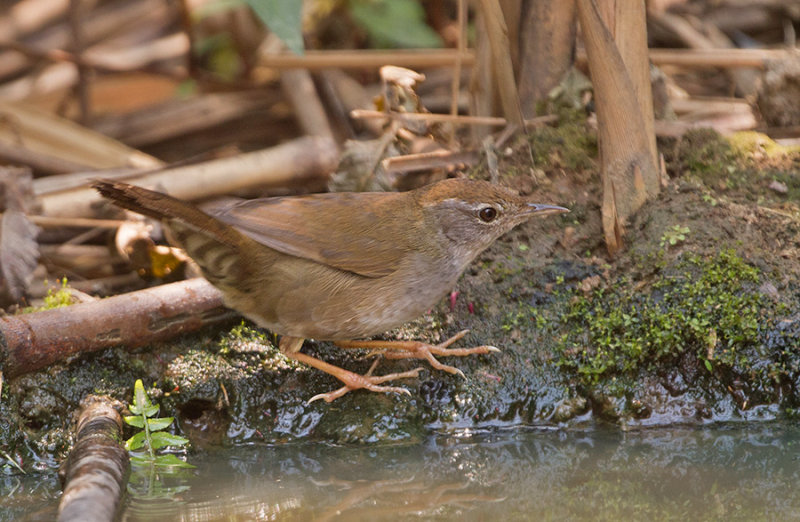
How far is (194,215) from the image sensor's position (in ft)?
11.7

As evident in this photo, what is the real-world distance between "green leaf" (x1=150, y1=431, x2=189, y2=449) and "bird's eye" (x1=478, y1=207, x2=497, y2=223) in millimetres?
1628

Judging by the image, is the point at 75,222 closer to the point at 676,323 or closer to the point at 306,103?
the point at 306,103

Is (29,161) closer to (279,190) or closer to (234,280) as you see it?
(279,190)

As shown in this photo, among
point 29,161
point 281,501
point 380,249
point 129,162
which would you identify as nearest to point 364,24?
point 129,162

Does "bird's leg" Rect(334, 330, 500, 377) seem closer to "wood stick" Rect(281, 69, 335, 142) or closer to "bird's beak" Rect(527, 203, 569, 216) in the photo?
"bird's beak" Rect(527, 203, 569, 216)

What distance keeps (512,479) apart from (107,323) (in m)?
1.89

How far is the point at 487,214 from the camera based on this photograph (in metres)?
4.12

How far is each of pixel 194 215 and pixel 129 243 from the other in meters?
1.42

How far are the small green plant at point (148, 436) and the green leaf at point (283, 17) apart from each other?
5.15ft

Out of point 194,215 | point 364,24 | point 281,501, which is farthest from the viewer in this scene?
point 364,24

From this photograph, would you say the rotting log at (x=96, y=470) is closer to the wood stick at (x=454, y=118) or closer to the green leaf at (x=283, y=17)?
the green leaf at (x=283, y=17)

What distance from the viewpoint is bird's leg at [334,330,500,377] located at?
161 inches

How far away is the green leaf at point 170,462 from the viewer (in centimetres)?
362

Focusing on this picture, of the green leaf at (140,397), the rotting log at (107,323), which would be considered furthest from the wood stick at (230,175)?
the green leaf at (140,397)
